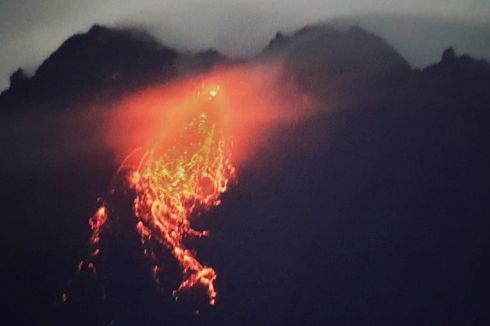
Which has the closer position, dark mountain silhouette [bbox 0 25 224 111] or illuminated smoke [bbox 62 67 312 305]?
illuminated smoke [bbox 62 67 312 305]

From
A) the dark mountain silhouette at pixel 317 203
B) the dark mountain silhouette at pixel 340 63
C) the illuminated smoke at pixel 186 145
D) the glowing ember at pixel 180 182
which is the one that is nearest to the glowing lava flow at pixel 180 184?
the glowing ember at pixel 180 182

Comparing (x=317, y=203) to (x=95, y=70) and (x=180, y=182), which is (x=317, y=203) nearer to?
(x=180, y=182)

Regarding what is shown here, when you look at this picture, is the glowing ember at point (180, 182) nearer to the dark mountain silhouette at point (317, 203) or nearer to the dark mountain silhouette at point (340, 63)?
the dark mountain silhouette at point (317, 203)

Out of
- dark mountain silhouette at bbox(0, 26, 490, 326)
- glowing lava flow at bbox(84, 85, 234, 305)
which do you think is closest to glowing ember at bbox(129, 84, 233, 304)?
glowing lava flow at bbox(84, 85, 234, 305)

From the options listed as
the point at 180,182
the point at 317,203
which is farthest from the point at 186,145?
the point at 317,203

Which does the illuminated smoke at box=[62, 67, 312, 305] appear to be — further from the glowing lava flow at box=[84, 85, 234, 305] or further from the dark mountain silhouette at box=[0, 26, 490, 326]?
the dark mountain silhouette at box=[0, 26, 490, 326]

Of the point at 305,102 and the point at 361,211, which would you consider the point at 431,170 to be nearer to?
the point at 361,211
